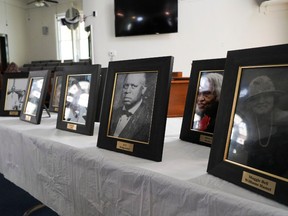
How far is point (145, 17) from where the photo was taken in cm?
449

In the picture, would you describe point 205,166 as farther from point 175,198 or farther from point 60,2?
point 60,2

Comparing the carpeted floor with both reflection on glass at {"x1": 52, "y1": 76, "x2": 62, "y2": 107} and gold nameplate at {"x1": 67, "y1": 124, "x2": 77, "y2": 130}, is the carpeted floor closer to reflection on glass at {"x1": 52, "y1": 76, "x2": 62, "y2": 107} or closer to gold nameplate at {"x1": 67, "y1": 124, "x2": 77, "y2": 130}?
reflection on glass at {"x1": 52, "y1": 76, "x2": 62, "y2": 107}

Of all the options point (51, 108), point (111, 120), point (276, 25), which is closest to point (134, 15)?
point (276, 25)

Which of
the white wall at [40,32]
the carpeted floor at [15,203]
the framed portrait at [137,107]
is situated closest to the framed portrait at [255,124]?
the framed portrait at [137,107]

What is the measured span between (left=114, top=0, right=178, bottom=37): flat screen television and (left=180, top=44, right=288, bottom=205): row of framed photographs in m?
4.03

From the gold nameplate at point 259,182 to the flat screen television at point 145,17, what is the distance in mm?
4139

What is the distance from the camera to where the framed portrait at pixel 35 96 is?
110cm

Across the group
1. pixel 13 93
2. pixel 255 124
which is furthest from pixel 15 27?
pixel 255 124

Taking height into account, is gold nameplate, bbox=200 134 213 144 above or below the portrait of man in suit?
below

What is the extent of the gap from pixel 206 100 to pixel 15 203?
5.20 feet

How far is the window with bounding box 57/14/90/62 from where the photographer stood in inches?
302

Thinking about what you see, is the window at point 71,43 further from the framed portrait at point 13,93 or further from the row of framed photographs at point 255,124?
the row of framed photographs at point 255,124

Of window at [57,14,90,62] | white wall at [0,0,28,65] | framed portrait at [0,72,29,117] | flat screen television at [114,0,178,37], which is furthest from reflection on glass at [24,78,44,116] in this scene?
white wall at [0,0,28,65]

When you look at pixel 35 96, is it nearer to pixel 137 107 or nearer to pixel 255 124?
pixel 137 107
